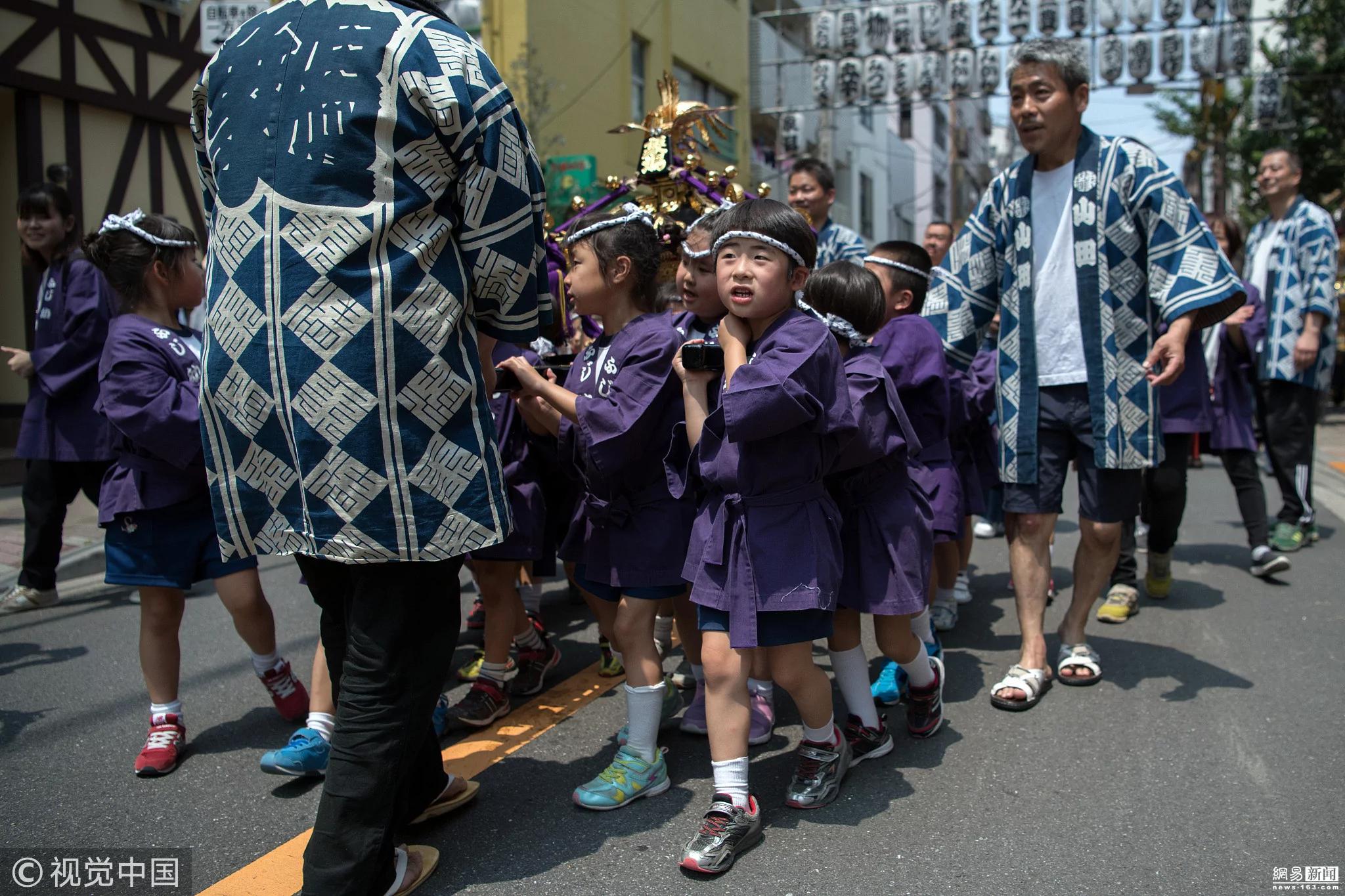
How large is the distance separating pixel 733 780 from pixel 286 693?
1558mm

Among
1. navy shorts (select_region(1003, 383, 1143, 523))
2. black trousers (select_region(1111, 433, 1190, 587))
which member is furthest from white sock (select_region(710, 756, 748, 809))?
black trousers (select_region(1111, 433, 1190, 587))

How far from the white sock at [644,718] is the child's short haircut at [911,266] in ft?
5.95

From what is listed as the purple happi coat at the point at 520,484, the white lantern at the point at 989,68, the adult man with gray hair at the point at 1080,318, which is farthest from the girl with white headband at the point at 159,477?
the white lantern at the point at 989,68

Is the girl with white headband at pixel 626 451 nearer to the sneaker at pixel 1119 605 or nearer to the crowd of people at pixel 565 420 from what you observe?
the crowd of people at pixel 565 420

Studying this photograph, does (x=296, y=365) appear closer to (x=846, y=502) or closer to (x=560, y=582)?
(x=846, y=502)

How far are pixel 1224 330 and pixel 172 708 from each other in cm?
548

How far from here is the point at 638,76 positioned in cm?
1738

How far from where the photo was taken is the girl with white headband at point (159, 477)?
2947 millimetres

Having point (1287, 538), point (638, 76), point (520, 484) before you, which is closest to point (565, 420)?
point (520, 484)

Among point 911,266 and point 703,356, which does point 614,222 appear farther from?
point 911,266

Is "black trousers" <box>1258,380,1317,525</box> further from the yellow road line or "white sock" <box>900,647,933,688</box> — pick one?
the yellow road line

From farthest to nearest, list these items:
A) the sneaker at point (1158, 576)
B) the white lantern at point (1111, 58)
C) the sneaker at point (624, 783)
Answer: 1. the white lantern at point (1111, 58)
2. the sneaker at point (1158, 576)
3. the sneaker at point (624, 783)

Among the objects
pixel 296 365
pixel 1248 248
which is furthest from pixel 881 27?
pixel 296 365
